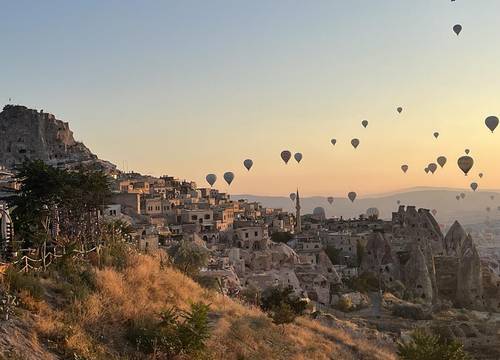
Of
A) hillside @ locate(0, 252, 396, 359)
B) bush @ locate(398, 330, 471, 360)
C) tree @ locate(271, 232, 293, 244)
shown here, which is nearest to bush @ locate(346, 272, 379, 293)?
tree @ locate(271, 232, 293, 244)

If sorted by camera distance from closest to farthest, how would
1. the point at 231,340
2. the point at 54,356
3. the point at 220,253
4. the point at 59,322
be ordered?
the point at 54,356 → the point at 59,322 → the point at 231,340 → the point at 220,253

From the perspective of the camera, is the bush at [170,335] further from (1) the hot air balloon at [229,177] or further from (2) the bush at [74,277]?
(1) the hot air balloon at [229,177]

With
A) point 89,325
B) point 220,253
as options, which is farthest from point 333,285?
point 89,325

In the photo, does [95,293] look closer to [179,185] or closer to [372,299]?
[372,299]

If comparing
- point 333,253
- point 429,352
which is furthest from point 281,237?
point 429,352

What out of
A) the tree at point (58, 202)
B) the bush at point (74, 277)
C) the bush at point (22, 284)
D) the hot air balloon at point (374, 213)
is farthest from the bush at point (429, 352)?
the hot air balloon at point (374, 213)

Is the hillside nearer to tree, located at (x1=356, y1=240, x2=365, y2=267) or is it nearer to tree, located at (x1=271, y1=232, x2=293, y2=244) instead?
tree, located at (x1=356, y1=240, x2=365, y2=267)
